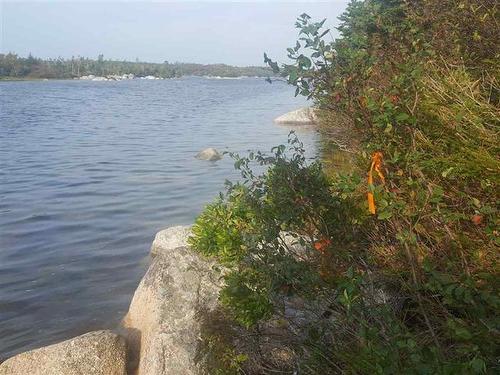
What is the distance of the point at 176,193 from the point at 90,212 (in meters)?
2.73

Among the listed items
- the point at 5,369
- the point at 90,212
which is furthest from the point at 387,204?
the point at 90,212

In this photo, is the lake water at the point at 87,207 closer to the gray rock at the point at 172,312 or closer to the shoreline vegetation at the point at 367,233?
the gray rock at the point at 172,312

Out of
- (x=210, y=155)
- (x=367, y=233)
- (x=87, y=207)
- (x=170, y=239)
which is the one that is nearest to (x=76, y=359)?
(x=367, y=233)

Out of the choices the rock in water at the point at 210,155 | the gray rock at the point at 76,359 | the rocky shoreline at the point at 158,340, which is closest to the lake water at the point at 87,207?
the rock in water at the point at 210,155

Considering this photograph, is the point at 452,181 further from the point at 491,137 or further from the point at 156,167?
the point at 156,167

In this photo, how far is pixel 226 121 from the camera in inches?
1294

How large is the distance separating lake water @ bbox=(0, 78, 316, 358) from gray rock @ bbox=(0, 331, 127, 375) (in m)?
1.51

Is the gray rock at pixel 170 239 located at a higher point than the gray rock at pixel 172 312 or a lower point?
lower

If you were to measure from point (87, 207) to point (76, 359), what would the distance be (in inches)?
325

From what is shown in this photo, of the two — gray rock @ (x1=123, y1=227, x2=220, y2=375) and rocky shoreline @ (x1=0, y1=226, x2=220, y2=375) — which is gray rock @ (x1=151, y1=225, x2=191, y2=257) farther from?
rocky shoreline @ (x1=0, y1=226, x2=220, y2=375)

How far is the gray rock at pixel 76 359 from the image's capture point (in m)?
4.89

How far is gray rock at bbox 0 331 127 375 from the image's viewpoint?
4.89 meters

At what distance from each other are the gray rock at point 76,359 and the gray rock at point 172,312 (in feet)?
1.08

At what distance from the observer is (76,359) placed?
4.92 metres
